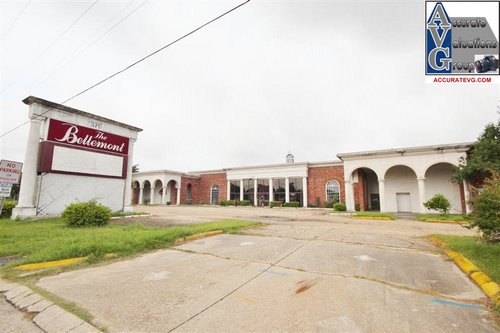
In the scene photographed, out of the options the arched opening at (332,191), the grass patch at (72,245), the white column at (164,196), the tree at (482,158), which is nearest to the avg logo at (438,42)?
the tree at (482,158)

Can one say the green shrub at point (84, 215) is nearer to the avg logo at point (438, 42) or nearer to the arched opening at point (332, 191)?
the avg logo at point (438, 42)

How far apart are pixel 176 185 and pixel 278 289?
3727 centimetres

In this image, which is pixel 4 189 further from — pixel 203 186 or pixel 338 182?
pixel 203 186

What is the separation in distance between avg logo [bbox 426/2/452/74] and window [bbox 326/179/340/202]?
18949 mm

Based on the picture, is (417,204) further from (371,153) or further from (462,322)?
(462,322)

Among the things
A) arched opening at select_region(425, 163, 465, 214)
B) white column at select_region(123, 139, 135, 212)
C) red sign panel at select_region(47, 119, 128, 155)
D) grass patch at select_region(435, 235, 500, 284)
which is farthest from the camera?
arched opening at select_region(425, 163, 465, 214)

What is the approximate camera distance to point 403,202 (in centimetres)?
2366

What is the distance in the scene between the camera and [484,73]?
10.7 m

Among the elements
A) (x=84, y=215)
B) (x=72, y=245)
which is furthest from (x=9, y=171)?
(x=72, y=245)

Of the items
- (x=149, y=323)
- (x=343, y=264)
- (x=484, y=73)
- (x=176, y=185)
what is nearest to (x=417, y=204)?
(x=484, y=73)

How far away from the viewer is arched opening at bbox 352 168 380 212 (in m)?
24.5

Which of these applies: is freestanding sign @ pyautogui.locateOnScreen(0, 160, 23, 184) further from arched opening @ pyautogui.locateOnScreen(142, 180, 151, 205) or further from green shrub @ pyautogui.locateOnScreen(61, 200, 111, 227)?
arched opening @ pyautogui.locateOnScreen(142, 180, 151, 205)

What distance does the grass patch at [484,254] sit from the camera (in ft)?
13.4

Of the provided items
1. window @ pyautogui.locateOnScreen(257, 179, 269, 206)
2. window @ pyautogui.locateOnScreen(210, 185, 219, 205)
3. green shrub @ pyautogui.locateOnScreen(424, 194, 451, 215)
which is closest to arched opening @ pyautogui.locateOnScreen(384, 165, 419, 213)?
Result: green shrub @ pyautogui.locateOnScreen(424, 194, 451, 215)
